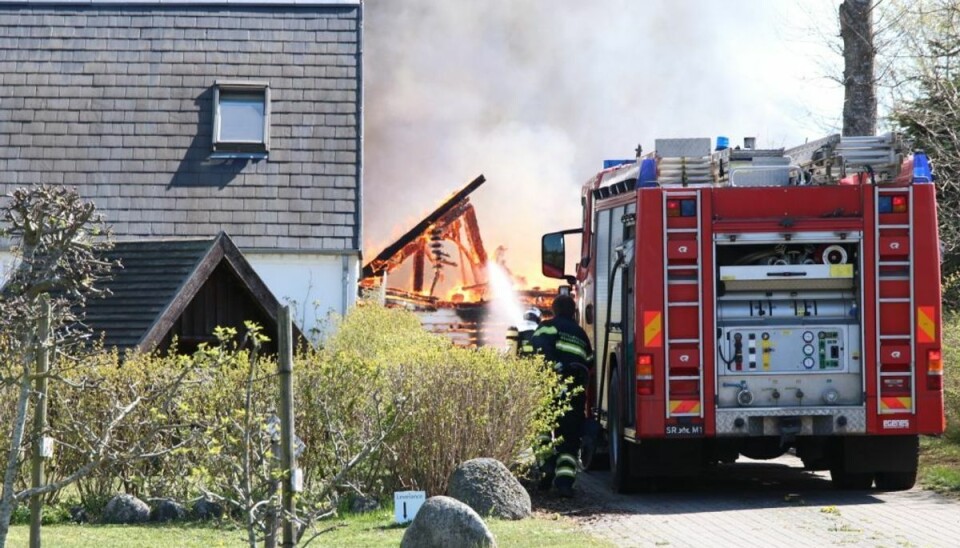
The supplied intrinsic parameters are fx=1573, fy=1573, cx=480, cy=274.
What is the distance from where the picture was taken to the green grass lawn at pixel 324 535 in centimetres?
1073

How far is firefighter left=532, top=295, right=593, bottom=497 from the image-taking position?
14188mm

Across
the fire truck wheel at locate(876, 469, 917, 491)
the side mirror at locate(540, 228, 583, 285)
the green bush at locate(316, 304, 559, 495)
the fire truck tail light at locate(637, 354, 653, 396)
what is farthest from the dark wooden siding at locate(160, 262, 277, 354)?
the fire truck wheel at locate(876, 469, 917, 491)

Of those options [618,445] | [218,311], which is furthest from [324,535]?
[218,311]

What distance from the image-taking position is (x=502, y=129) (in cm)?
3284

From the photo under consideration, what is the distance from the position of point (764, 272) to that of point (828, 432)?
4.69 ft

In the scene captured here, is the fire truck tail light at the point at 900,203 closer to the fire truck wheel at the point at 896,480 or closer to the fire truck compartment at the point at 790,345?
the fire truck compartment at the point at 790,345

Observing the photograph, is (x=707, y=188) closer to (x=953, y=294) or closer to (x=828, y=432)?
(x=828, y=432)

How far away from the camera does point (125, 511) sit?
12414 mm

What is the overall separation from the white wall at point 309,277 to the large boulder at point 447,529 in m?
15.4

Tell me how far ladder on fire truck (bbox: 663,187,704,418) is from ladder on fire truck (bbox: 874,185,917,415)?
147 cm

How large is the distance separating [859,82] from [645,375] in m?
7.87

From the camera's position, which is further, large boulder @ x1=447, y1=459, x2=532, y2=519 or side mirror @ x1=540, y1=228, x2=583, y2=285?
side mirror @ x1=540, y1=228, x2=583, y2=285

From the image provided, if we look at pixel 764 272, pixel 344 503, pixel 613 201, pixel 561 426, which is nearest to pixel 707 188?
pixel 764 272

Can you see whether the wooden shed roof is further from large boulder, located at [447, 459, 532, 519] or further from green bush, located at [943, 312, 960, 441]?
green bush, located at [943, 312, 960, 441]
